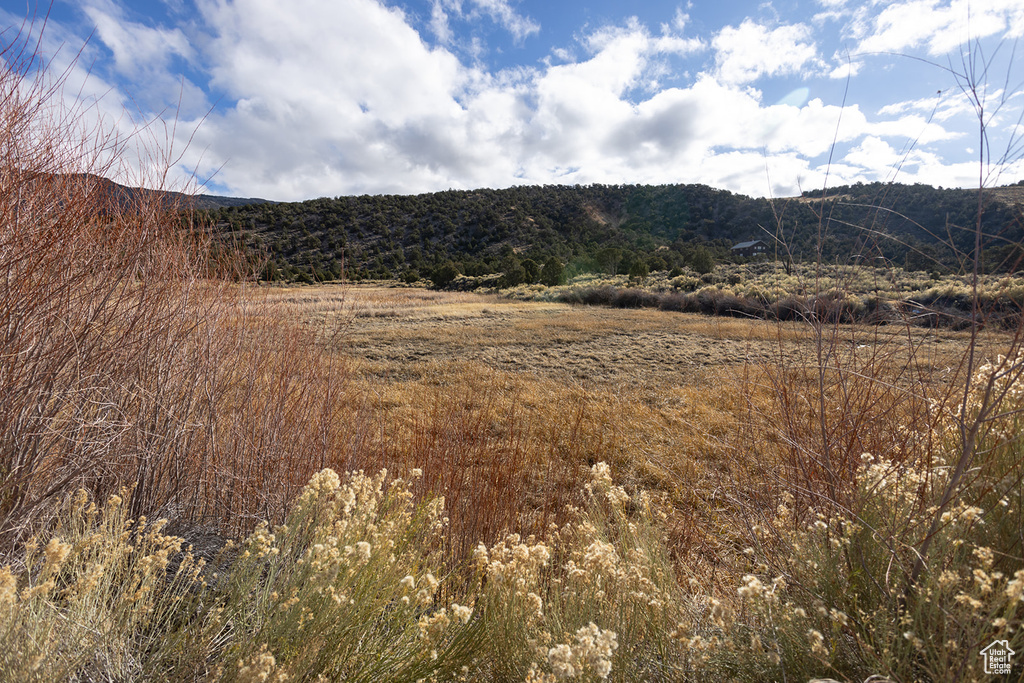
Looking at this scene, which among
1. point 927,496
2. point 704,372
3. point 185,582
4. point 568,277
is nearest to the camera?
point 927,496

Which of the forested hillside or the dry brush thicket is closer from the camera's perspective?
the dry brush thicket

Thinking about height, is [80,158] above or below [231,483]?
above

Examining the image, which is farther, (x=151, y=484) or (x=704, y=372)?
(x=704, y=372)

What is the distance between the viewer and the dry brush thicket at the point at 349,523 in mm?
1587

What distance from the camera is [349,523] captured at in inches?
90.7

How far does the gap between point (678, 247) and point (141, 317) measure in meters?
53.5

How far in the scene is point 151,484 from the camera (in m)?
3.36

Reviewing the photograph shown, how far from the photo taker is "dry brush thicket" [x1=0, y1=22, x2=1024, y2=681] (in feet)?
5.21

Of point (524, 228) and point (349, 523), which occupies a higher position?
point (524, 228)

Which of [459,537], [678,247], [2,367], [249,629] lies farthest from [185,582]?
[678,247]

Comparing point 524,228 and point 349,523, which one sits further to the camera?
point 524,228

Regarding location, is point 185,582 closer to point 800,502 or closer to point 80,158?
point 80,158

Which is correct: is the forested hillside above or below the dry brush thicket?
above

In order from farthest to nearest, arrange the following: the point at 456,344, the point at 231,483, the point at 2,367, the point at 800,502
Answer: the point at 456,344 < the point at 231,483 < the point at 800,502 < the point at 2,367
